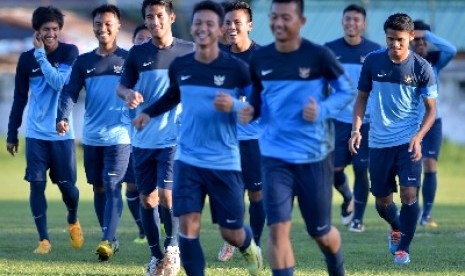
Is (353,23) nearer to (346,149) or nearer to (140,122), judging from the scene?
(346,149)

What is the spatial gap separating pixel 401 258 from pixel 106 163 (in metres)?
3.23

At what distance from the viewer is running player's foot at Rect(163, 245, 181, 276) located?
11.7 metres

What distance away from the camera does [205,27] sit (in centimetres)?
1023

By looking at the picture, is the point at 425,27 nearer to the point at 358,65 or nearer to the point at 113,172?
the point at 358,65

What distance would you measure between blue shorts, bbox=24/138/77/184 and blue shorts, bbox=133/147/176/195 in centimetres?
242

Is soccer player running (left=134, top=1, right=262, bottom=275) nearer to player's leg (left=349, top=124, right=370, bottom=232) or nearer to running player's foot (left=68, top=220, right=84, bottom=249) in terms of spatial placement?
running player's foot (left=68, top=220, right=84, bottom=249)

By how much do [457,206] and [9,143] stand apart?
10354 mm

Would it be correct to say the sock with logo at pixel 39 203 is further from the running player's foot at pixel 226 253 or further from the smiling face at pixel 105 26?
the running player's foot at pixel 226 253

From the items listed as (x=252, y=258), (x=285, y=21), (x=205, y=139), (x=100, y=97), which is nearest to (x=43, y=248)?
(x=100, y=97)

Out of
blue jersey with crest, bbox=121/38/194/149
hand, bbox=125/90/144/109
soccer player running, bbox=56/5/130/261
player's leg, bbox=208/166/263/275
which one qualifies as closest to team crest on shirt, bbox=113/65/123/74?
soccer player running, bbox=56/5/130/261

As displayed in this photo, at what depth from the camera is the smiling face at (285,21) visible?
9602 millimetres

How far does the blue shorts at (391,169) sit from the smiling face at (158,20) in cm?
261

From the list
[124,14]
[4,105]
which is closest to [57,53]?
[4,105]

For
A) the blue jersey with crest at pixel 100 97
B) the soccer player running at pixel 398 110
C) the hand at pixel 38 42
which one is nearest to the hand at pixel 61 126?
the blue jersey with crest at pixel 100 97
